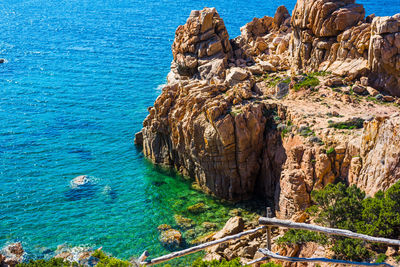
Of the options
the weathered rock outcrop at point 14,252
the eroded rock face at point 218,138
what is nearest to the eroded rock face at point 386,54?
the eroded rock face at point 218,138

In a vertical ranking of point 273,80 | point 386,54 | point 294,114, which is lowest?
point 294,114

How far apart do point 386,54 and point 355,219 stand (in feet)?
91.4

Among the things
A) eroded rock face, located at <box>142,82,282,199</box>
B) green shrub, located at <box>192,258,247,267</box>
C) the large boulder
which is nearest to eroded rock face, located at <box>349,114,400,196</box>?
the large boulder

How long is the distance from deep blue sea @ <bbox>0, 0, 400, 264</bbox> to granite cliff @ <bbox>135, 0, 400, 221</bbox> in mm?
4791

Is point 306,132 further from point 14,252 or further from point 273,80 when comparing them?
point 14,252

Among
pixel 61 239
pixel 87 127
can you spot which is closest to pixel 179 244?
pixel 61 239

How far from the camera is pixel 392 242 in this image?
63.6ft

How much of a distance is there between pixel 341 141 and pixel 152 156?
25.6m

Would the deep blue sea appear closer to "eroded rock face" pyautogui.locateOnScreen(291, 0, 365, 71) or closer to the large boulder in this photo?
the large boulder

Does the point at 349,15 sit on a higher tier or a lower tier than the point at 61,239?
higher

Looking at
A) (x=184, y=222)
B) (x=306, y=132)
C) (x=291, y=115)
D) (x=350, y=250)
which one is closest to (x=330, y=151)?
(x=306, y=132)

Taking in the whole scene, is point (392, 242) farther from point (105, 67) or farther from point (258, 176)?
point (105, 67)

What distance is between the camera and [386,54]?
46.5 m

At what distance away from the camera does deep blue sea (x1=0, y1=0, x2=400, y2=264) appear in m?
41.9
